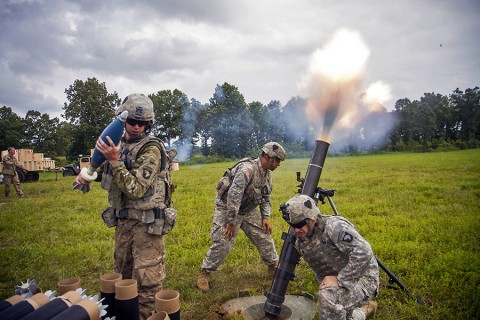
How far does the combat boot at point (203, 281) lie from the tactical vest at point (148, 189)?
2.33m

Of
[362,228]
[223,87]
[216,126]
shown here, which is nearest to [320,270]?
[362,228]

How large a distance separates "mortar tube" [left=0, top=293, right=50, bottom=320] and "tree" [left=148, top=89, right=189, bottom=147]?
26.9m

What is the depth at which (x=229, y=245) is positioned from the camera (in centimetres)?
564

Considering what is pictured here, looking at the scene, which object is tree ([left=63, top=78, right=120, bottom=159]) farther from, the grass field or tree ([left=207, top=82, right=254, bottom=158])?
the grass field

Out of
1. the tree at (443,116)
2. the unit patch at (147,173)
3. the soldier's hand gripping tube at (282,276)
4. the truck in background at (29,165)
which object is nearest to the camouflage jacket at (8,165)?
the truck in background at (29,165)

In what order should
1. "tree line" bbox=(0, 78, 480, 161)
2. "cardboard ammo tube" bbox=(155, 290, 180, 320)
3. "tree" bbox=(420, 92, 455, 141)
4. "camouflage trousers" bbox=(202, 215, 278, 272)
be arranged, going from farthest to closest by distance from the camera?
"tree" bbox=(420, 92, 455, 141)
"tree line" bbox=(0, 78, 480, 161)
"camouflage trousers" bbox=(202, 215, 278, 272)
"cardboard ammo tube" bbox=(155, 290, 180, 320)

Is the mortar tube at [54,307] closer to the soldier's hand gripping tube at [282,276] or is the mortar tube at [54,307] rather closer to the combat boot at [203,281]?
the soldier's hand gripping tube at [282,276]

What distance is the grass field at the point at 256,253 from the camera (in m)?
5.08

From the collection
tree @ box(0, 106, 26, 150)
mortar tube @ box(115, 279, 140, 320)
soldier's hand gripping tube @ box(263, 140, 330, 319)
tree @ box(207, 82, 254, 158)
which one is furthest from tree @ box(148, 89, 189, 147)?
mortar tube @ box(115, 279, 140, 320)

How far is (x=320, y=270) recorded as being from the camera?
429cm

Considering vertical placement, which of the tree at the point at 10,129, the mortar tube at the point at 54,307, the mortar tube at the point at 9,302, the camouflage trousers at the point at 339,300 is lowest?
the camouflage trousers at the point at 339,300

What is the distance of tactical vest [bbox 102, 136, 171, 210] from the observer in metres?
3.59

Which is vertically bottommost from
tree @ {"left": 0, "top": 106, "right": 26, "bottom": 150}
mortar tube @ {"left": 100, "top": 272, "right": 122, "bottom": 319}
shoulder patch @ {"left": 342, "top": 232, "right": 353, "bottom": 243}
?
mortar tube @ {"left": 100, "top": 272, "right": 122, "bottom": 319}

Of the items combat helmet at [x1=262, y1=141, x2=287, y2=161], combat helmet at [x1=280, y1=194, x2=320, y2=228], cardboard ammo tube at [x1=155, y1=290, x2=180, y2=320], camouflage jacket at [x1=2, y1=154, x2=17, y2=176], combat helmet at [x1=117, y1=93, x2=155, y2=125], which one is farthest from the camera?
camouflage jacket at [x1=2, y1=154, x2=17, y2=176]
